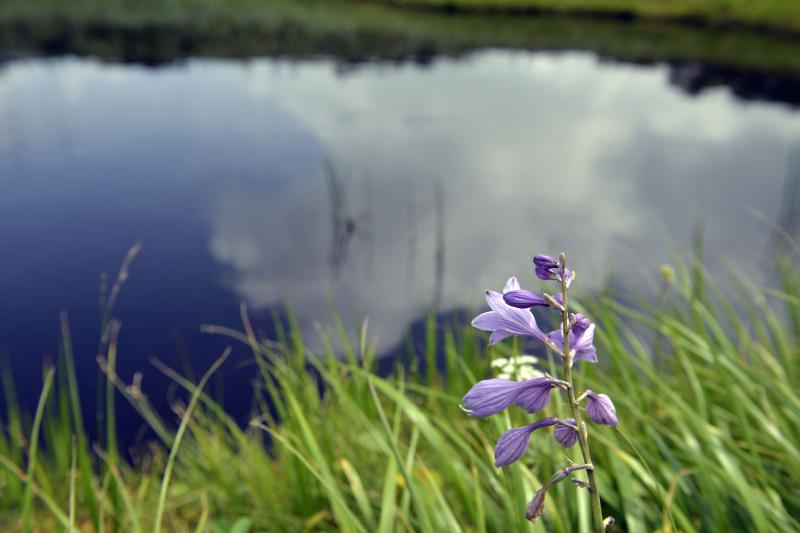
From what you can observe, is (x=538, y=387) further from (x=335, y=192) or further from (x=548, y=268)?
(x=335, y=192)

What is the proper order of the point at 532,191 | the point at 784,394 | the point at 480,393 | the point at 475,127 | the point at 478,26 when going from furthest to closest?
the point at 478,26 < the point at 475,127 < the point at 532,191 < the point at 784,394 < the point at 480,393

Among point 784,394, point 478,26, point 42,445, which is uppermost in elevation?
point 478,26

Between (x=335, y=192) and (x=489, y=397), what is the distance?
5622 mm

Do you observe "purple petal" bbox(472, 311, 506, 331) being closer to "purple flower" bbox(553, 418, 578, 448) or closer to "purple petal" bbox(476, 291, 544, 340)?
"purple petal" bbox(476, 291, 544, 340)

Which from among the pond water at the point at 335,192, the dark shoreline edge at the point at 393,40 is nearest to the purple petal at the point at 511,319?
the pond water at the point at 335,192

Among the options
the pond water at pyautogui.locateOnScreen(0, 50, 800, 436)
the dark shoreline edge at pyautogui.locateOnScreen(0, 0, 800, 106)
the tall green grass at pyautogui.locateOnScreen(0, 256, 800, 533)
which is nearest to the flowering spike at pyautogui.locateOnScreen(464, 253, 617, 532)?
the tall green grass at pyautogui.locateOnScreen(0, 256, 800, 533)

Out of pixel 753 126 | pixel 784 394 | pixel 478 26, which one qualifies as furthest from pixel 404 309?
pixel 478 26

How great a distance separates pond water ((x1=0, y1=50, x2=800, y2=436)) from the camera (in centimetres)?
568

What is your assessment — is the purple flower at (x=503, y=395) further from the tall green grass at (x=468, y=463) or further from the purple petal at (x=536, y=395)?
the tall green grass at (x=468, y=463)

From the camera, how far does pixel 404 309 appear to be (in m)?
5.54

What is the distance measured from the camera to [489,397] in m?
0.73

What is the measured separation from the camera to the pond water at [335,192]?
5.68 metres

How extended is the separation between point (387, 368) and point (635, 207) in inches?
171

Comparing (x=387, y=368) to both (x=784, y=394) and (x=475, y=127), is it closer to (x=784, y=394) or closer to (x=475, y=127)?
(x=784, y=394)
